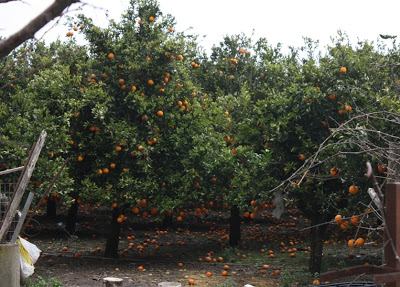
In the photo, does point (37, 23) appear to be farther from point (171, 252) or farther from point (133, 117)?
point (171, 252)

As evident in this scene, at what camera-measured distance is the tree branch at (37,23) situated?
4.66ft

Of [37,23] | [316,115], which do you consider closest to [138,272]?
[316,115]

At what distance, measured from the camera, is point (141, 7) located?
9781mm

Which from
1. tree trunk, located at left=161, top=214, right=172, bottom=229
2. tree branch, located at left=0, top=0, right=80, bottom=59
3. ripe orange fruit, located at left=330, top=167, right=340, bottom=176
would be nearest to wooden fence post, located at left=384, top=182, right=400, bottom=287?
tree branch, located at left=0, top=0, right=80, bottom=59

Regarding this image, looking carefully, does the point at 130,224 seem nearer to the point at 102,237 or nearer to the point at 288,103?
the point at 102,237

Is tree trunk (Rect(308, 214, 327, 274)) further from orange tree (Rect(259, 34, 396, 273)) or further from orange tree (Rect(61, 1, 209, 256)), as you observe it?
orange tree (Rect(61, 1, 209, 256))

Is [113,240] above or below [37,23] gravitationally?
below

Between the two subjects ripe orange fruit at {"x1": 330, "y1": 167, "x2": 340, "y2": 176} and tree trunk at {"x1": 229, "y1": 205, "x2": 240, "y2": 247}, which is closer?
ripe orange fruit at {"x1": 330, "y1": 167, "x2": 340, "y2": 176}

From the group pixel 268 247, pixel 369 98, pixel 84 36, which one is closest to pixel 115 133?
pixel 84 36

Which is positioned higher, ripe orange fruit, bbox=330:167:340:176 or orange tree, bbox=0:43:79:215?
orange tree, bbox=0:43:79:215

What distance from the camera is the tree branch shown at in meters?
1.42

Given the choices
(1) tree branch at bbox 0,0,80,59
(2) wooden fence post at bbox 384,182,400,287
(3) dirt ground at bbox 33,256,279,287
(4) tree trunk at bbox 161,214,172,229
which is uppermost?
(1) tree branch at bbox 0,0,80,59

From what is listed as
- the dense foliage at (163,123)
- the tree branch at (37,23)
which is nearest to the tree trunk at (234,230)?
the dense foliage at (163,123)

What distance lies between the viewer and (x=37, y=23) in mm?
1437
